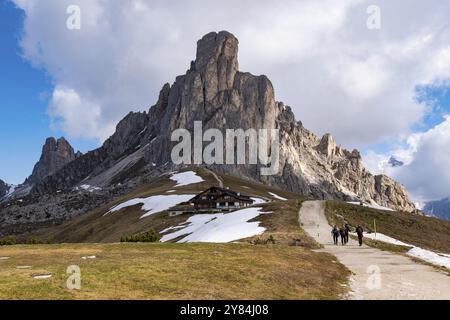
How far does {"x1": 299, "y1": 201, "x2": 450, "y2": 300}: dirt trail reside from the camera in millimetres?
19594

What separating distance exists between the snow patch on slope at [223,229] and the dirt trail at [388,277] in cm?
1383

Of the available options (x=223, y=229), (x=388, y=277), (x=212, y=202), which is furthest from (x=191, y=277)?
(x=212, y=202)

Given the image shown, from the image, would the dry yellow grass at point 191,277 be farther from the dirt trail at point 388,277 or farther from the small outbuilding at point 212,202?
the small outbuilding at point 212,202

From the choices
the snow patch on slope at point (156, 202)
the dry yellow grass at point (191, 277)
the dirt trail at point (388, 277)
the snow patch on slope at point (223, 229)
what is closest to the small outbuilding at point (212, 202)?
the snow patch on slope at point (156, 202)

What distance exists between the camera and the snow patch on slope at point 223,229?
172ft

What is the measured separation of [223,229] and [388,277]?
36.1 metres

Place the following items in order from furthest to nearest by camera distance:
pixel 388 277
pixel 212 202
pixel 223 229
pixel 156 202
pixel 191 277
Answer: pixel 156 202 < pixel 212 202 < pixel 223 229 < pixel 388 277 < pixel 191 277

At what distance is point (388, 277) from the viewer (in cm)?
2420

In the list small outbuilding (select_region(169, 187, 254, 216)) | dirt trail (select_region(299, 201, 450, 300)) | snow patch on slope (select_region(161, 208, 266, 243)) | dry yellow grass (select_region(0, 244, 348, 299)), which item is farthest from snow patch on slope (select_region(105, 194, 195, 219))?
dry yellow grass (select_region(0, 244, 348, 299))

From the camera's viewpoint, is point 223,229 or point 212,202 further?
point 212,202

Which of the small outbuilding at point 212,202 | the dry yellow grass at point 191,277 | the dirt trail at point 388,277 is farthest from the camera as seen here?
the small outbuilding at point 212,202

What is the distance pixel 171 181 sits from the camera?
15612cm

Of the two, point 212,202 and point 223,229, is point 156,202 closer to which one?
point 212,202
